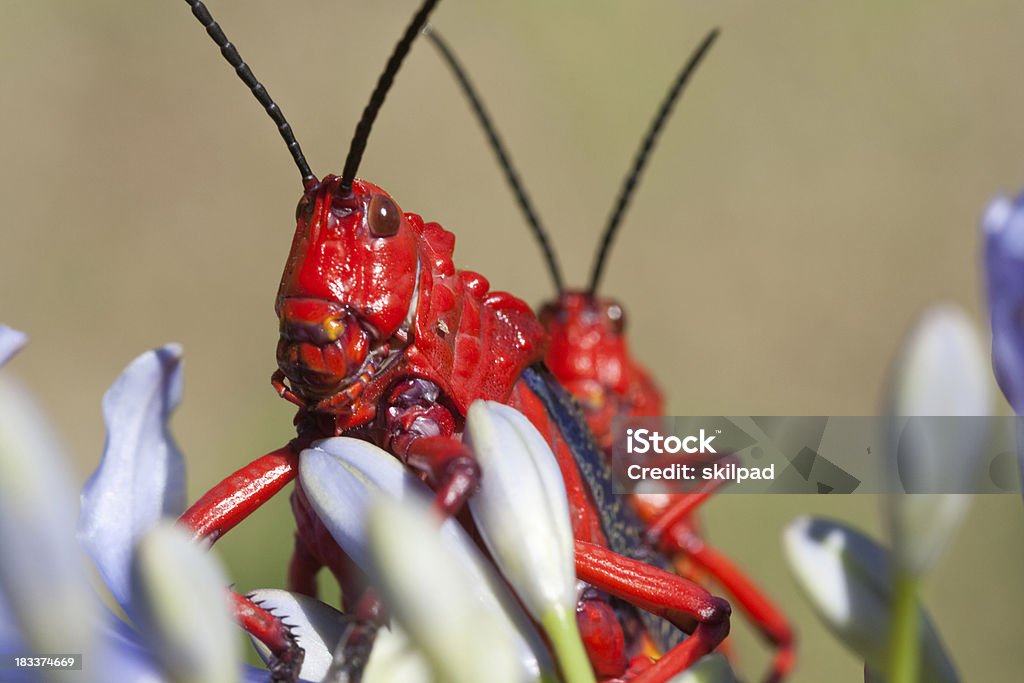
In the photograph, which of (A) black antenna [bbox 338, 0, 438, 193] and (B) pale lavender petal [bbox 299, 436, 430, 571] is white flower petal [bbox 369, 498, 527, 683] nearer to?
(B) pale lavender petal [bbox 299, 436, 430, 571]

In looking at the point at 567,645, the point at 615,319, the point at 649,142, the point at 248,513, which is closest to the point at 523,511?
the point at 567,645

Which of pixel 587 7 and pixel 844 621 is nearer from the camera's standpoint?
pixel 844 621

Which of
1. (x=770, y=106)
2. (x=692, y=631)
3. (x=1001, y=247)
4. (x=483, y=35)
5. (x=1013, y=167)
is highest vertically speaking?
(x=483, y=35)

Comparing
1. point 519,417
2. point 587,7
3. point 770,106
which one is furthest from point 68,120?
point 519,417

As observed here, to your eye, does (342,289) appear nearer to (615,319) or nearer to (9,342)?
(9,342)

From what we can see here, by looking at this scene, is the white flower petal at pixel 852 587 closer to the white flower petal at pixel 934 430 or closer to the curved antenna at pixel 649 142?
the white flower petal at pixel 934 430

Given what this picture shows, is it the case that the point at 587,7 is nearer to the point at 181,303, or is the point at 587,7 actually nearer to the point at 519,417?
the point at 181,303

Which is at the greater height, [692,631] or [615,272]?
[615,272]

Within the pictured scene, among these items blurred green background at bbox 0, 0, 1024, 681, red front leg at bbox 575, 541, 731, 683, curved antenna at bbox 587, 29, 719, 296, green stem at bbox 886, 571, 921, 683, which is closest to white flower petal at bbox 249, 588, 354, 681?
red front leg at bbox 575, 541, 731, 683
